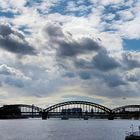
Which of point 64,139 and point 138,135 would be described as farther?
point 64,139

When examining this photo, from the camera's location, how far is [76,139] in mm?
128875

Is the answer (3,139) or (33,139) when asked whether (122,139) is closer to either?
(33,139)

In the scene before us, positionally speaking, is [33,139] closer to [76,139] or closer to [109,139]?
[76,139]

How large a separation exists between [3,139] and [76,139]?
19.0 metres

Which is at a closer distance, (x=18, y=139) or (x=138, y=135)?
(x=138, y=135)

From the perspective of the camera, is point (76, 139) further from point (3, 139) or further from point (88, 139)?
point (3, 139)

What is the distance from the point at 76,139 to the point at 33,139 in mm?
11165

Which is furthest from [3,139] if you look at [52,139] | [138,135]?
[138,135]

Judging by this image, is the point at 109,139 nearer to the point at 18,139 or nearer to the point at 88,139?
the point at 88,139

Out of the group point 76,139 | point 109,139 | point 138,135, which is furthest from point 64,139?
point 138,135

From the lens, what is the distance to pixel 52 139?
128250mm

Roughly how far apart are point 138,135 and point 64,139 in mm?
28301

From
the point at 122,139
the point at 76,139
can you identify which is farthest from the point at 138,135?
the point at 76,139

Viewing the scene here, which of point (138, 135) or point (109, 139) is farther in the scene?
point (109, 139)
